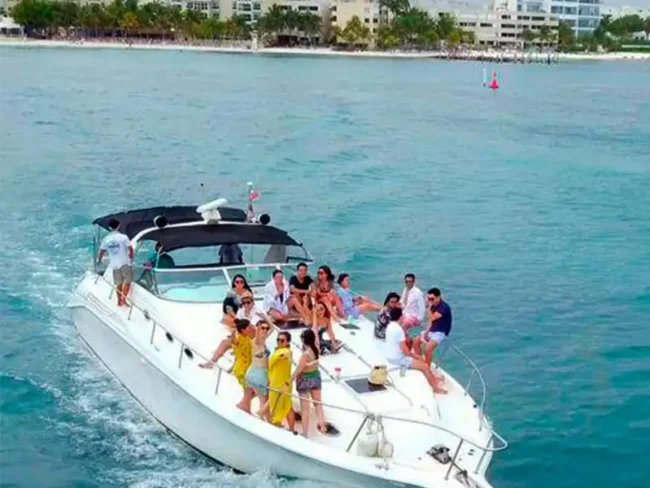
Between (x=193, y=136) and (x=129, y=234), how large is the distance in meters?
37.1

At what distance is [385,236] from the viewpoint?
30.2 metres

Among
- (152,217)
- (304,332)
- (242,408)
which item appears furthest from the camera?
(152,217)

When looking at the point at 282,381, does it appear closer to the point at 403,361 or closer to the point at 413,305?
the point at 403,361

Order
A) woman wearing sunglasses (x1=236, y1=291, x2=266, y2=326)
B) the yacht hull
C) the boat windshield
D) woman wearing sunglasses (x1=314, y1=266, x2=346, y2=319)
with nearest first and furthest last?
1. the yacht hull
2. woman wearing sunglasses (x1=236, y1=291, x2=266, y2=326)
3. woman wearing sunglasses (x1=314, y1=266, x2=346, y2=319)
4. the boat windshield

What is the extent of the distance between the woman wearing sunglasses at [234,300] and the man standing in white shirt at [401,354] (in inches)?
92.6

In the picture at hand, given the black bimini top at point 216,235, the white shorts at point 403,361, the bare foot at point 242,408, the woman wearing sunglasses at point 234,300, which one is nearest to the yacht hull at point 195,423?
the bare foot at point 242,408

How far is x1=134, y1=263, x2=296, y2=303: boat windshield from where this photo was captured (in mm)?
16453

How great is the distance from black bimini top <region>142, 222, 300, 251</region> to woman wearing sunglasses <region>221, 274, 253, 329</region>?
1559 mm

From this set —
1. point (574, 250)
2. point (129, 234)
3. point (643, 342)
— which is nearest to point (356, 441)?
point (129, 234)

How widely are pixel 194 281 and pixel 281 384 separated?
14.9ft

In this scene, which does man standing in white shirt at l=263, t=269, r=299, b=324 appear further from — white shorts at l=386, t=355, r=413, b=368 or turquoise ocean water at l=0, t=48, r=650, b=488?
turquoise ocean water at l=0, t=48, r=650, b=488

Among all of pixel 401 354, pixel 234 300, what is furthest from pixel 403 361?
pixel 234 300

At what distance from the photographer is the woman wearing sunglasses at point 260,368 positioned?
Result: 12.9m

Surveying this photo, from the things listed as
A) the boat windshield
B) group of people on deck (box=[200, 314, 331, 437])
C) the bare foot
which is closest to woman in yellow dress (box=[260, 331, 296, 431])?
group of people on deck (box=[200, 314, 331, 437])
